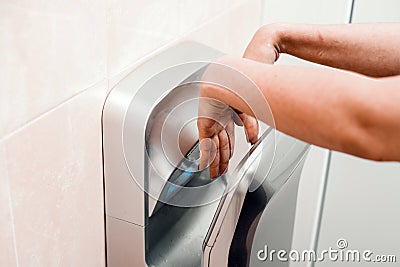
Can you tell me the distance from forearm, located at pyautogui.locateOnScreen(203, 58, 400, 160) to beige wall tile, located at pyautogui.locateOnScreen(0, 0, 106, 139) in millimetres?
219

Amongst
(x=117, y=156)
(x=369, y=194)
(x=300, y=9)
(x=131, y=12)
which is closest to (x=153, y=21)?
(x=131, y=12)

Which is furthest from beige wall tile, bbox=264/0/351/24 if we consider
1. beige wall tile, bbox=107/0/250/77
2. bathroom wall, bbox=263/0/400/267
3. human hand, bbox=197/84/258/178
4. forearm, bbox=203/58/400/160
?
forearm, bbox=203/58/400/160

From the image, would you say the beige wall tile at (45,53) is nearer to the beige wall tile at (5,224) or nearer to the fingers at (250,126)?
the beige wall tile at (5,224)

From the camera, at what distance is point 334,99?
1.54 feet

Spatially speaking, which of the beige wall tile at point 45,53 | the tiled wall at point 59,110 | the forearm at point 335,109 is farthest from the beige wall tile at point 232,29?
the forearm at point 335,109

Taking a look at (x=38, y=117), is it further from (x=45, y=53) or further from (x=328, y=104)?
(x=328, y=104)

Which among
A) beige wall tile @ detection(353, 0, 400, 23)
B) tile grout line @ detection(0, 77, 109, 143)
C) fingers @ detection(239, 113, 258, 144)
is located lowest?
fingers @ detection(239, 113, 258, 144)

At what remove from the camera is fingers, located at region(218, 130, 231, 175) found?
0.73 meters

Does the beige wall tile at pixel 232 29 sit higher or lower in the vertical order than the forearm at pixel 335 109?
lower

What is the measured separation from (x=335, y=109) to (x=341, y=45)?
323mm

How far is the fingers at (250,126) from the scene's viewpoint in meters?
0.73

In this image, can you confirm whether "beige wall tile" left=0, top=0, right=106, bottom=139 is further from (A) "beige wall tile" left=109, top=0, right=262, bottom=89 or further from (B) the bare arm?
(B) the bare arm

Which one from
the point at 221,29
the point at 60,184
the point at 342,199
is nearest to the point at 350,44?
the point at 221,29

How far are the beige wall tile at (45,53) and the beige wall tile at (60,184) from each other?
0.02m
